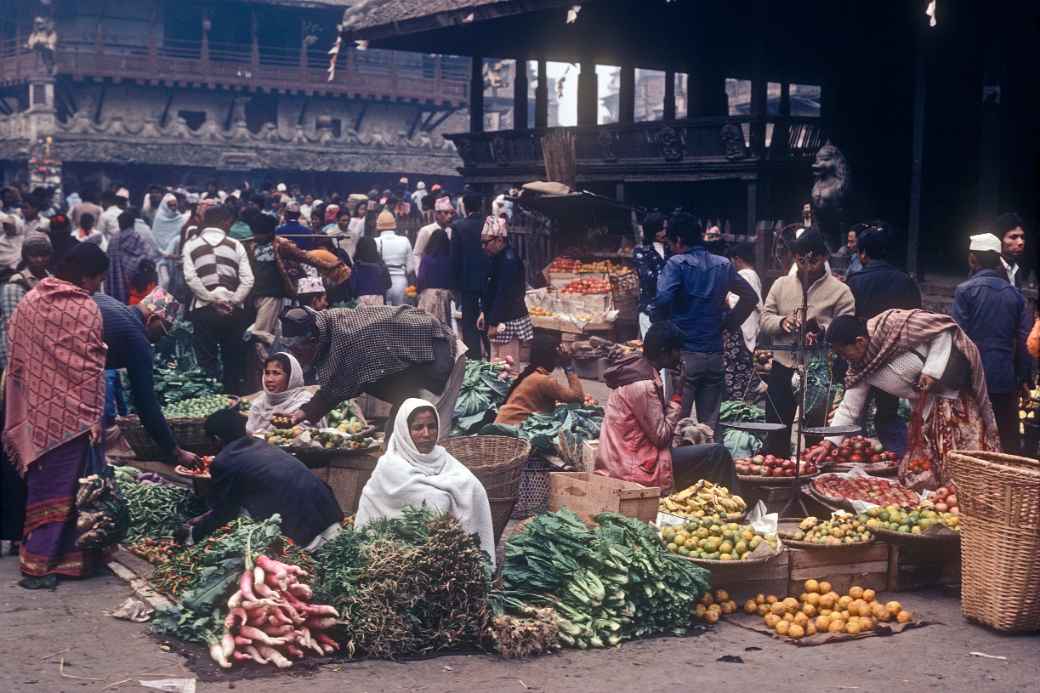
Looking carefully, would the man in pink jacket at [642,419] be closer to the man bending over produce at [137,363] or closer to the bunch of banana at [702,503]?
the bunch of banana at [702,503]

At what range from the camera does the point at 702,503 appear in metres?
7.33

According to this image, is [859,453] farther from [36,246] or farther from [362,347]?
[36,246]

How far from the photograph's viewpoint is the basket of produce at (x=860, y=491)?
7.54m


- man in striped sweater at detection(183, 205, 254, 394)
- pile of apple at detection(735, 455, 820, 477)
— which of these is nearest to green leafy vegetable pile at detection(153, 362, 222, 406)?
man in striped sweater at detection(183, 205, 254, 394)

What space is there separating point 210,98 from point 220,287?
31.1m

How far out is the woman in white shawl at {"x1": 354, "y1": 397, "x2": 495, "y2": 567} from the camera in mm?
6531

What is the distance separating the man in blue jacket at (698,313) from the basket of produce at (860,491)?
1696 millimetres

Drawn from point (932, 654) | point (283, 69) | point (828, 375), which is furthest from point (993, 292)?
point (283, 69)

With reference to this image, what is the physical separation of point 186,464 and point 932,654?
4.08 meters

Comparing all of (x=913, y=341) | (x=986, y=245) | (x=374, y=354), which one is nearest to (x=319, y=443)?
(x=374, y=354)

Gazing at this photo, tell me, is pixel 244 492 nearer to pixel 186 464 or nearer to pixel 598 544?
pixel 186 464

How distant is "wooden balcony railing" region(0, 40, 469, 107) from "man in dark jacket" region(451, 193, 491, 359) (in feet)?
92.6

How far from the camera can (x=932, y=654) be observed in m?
6.14

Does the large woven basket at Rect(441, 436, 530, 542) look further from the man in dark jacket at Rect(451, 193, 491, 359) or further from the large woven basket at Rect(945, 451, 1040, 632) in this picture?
the man in dark jacket at Rect(451, 193, 491, 359)
